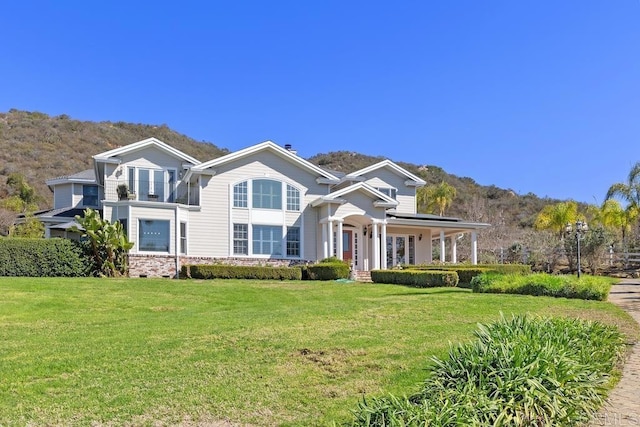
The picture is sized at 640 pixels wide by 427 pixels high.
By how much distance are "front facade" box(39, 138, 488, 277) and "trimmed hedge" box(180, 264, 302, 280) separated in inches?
76.2

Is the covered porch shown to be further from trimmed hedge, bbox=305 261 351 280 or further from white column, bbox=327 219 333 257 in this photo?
trimmed hedge, bbox=305 261 351 280

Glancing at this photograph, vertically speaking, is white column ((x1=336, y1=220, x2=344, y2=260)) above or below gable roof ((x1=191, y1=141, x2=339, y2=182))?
below

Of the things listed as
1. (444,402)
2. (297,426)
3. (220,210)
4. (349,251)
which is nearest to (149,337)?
(297,426)

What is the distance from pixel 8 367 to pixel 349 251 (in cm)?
2329

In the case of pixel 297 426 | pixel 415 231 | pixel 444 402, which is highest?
pixel 415 231

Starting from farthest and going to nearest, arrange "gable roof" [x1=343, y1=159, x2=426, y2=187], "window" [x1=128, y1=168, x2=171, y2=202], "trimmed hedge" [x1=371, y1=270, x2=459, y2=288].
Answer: "gable roof" [x1=343, y1=159, x2=426, y2=187]
"window" [x1=128, y1=168, x2=171, y2=202]
"trimmed hedge" [x1=371, y1=270, x2=459, y2=288]

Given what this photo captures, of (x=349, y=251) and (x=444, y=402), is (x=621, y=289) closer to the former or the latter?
(x=349, y=251)

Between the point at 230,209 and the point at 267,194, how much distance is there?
2.07m

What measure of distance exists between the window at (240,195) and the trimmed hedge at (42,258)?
24.9 ft

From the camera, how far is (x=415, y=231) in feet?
107

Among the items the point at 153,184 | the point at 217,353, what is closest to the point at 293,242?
the point at 153,184

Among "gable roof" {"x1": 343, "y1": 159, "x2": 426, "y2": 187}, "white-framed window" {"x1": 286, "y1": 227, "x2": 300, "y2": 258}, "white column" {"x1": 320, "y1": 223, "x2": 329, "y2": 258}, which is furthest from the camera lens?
"gable roof" {"x1": 343, "y1": 159, "x2": 426, "y2": 187}

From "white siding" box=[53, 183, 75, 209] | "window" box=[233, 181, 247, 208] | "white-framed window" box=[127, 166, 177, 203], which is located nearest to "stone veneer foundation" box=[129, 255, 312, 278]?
"window" box=[233, 181, 247, 208]

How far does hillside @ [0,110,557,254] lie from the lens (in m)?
52.7
